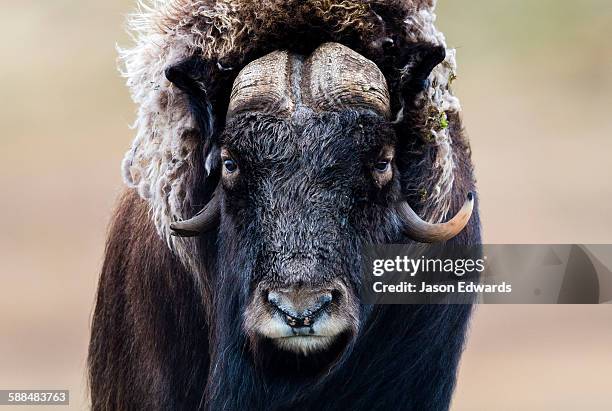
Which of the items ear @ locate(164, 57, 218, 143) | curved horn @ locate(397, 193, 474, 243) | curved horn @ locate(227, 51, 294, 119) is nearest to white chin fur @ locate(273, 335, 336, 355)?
curved horn @ locate(397, 193, 474, 243)

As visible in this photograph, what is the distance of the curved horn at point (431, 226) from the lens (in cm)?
516

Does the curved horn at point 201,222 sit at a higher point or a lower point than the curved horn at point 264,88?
lower

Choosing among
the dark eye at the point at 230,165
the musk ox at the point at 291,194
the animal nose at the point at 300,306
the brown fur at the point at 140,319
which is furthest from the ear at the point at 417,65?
the brown fur at the point at 140,319

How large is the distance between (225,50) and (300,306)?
4.25ft

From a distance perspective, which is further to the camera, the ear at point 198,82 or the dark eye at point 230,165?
the ear at point 198,82

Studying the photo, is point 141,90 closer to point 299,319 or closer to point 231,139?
point 231,139

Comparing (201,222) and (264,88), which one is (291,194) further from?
(201,222)

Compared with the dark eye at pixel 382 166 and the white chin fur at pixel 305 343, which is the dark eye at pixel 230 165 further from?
the white chin fur at pixel 305 343

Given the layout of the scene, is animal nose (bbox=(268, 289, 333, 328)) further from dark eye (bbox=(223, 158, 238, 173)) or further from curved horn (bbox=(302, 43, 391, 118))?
curved horn (bbox=(302, 43, 391, 118))

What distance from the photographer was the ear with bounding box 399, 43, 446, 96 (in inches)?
201

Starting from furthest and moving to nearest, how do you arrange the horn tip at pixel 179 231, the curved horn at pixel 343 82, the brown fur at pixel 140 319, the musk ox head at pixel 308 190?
the brown fur at pixel 140 319 < the horn tip at pixel 179 231 < the curved horn at pixel 343 82 < the musk ox head at pixel 308 190

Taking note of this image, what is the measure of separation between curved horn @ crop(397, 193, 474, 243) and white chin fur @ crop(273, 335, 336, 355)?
71 centimetres
